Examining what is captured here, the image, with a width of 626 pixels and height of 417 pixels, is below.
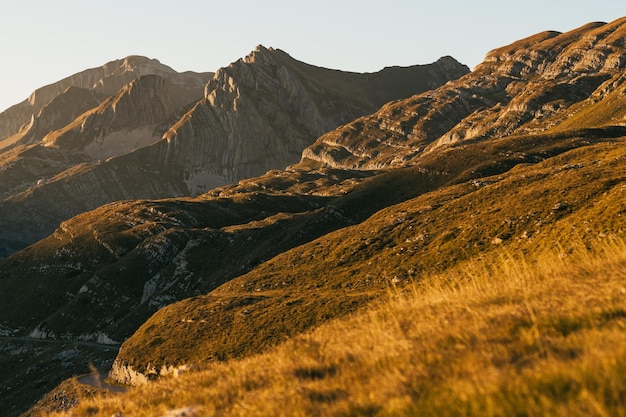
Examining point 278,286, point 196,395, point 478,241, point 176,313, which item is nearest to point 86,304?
point 176,313

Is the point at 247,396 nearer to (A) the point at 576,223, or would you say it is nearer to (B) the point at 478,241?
(A) the point at 576,223

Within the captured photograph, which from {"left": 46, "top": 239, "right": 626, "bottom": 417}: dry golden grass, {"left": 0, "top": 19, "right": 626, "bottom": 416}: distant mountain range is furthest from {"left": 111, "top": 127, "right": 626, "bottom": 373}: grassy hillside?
{"left": 46, "top": 239, "right": 626, "bottom": 417}: dry golden grass

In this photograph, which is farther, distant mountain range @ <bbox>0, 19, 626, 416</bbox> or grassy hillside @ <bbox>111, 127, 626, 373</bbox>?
distant mountain range @ <bbox>0, 19, 626, 416</bbox>

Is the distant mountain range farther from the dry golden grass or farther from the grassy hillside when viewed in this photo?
the dry golden grass

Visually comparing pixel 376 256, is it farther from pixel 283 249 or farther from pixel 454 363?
pixel 454 363

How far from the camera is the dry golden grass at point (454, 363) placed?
6945mm

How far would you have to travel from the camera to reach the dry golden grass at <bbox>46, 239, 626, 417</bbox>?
695cm

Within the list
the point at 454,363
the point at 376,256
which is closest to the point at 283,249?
the point at 376,256

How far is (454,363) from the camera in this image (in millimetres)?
8727

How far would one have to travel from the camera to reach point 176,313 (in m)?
79.2

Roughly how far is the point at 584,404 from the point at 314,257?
80.9 m

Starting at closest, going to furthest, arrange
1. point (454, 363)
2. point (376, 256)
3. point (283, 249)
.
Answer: point (454, 363), point (376, 256), point (283, 249)

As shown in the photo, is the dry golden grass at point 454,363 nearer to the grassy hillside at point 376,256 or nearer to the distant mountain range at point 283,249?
the distant mountain range at point 283,249

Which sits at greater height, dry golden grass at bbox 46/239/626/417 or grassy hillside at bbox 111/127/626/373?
dry golden grass at bbox 46/239/626/417
